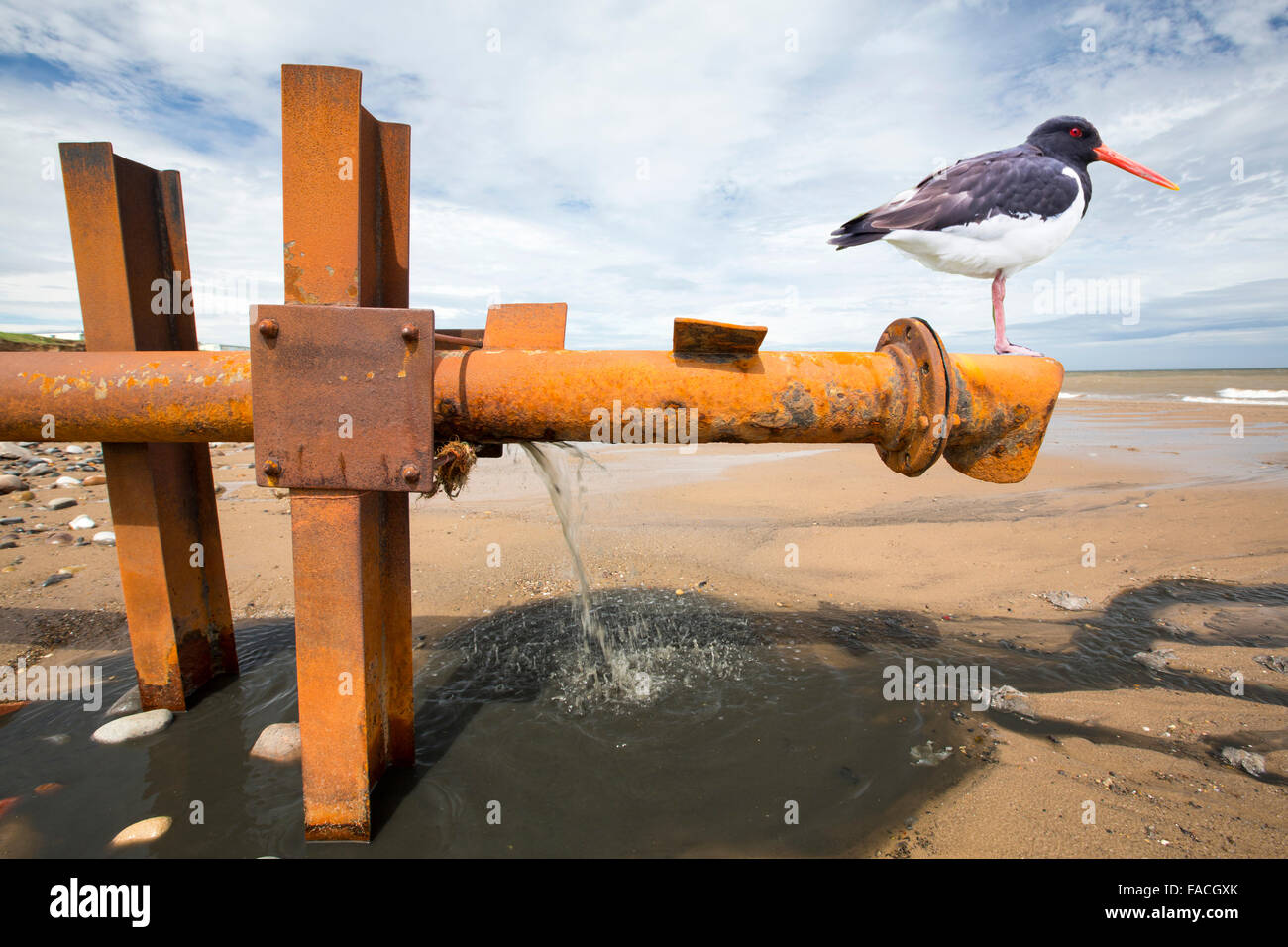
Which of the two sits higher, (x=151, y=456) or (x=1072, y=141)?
(x=1072, y=141)

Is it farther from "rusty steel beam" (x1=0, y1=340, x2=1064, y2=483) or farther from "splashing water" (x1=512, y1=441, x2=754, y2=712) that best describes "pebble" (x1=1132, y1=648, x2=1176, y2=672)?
"rusty steel beam" (x1=0, y1=340, x2=1064, y2=483)

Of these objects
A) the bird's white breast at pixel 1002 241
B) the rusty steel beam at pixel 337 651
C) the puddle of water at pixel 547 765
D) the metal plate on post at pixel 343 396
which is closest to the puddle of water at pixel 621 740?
the puddle of water at pixel 547 765

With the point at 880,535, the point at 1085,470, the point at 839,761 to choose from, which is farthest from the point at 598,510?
the point at 1085,470

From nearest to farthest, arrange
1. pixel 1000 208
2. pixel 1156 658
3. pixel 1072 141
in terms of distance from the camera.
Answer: pixel 1000 208 < pixel 1156 658 < pixel 1072 141

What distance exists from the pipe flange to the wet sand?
147 centimetres

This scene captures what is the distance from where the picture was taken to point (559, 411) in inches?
81.1

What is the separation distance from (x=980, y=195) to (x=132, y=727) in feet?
17.9

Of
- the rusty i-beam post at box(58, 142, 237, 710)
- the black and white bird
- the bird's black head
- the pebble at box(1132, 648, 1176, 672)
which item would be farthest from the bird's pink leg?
the rusty i-beam post at box(58, 142, 237, 710)

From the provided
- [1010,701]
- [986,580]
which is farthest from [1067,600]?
[1010,701]

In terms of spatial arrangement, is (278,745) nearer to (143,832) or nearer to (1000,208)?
(143,832)

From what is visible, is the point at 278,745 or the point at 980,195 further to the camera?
the point at 980,195

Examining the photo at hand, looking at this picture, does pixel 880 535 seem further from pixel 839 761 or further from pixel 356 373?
pixel 356 373

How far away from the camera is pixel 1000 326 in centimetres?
303
